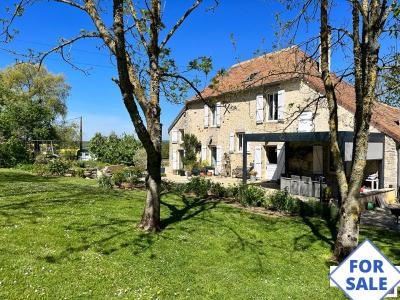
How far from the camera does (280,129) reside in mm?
14812

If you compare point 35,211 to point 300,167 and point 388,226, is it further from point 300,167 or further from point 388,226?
point 300,167

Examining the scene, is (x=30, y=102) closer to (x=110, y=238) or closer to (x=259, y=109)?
(x=259, y=109)

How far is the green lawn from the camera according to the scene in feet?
16.2

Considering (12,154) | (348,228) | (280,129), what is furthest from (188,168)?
(348,228)

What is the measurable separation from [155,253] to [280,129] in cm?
983

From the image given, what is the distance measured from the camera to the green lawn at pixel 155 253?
4.94 m

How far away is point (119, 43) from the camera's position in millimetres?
5746

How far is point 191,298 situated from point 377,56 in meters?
5.25

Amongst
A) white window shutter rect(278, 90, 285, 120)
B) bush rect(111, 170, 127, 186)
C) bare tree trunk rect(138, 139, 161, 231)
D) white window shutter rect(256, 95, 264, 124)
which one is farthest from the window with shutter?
bare tree trunk rect(138, 139, 161, 231)

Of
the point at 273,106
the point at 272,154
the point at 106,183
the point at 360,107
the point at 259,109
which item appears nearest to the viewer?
the point at 360,107

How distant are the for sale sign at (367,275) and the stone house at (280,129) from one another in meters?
7.04

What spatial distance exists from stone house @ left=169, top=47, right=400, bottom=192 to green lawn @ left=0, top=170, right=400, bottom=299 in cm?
355

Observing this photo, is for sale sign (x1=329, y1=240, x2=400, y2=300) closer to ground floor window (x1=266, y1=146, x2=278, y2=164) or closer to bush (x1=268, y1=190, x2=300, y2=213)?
bush (x1=268, y1=190, x2=300, y2=213)

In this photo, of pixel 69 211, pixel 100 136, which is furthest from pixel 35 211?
pixel 100 136
